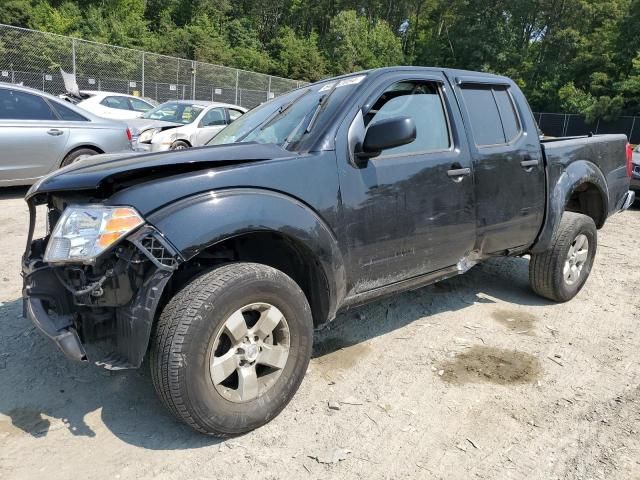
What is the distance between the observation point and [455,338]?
380 cm

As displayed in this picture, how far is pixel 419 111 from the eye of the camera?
341 cm

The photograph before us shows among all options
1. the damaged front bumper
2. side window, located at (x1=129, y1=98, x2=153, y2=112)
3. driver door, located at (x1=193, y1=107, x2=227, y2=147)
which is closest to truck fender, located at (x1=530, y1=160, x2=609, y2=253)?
the damaged front bumper

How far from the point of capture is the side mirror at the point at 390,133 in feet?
9.03

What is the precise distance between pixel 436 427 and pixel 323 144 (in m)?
1.63

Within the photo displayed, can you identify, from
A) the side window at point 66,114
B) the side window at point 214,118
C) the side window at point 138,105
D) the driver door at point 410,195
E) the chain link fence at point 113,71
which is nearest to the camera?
the driver door at point 410,195

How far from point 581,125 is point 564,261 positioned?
38240mm

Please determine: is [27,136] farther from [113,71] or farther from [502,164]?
[113,71]

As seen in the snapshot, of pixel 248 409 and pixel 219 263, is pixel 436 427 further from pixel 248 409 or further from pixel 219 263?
pixel 219 263

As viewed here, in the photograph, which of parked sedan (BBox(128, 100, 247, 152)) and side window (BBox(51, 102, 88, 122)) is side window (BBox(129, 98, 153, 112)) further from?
side window (BBox(51, 102, 88, 122))

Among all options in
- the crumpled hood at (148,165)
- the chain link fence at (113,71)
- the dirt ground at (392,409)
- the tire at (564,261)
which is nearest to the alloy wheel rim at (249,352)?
the dirt ground at (392,409)

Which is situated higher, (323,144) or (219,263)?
(323,144)

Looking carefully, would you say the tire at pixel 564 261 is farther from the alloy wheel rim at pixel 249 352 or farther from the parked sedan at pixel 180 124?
the parked sedan at pixel 180 124

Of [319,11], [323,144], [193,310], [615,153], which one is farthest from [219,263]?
[319,11]

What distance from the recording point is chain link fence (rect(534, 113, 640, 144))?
110 feet
